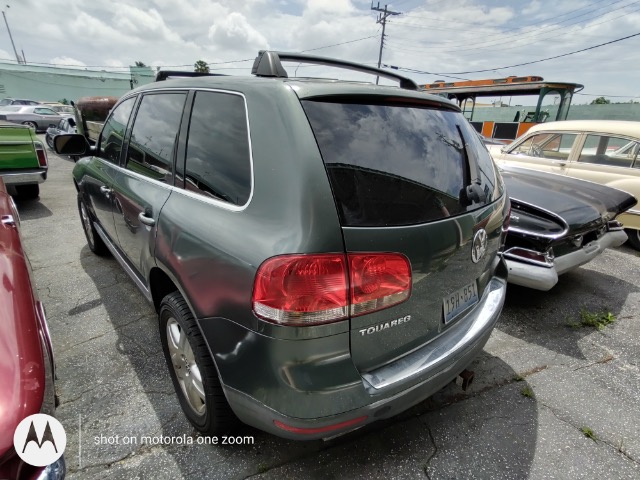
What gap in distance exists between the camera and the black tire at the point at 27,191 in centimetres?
676

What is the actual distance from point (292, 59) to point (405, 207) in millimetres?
1234

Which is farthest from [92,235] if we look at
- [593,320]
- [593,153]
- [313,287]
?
[593,153]

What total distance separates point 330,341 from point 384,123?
99 cm

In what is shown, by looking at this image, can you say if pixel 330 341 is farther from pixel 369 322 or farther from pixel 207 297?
pixel 207 297

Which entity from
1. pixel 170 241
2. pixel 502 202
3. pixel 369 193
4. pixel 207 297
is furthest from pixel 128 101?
pixel 502 202

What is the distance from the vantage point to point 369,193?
1455mm

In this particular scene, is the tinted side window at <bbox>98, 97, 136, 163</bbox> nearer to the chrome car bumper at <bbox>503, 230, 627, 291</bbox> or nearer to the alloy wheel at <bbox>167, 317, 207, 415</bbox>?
the alloy wheel at <bbox>167, 317, 207, 415</bbox>

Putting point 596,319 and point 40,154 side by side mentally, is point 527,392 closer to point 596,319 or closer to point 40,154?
point 596,319

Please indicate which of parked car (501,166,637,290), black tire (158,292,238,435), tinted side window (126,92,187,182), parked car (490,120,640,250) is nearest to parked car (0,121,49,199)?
tinted side window (126,92,187,182)

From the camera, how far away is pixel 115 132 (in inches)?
123

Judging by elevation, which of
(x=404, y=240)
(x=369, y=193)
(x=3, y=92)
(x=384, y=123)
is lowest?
(x=3, y=92)

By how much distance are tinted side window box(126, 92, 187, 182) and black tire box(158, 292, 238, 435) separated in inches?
30.6

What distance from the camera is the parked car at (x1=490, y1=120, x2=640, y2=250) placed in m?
5.13

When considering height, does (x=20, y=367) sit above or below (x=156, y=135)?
below
